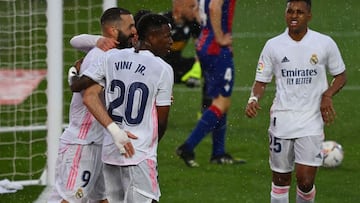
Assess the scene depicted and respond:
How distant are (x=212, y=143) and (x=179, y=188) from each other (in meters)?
1.76

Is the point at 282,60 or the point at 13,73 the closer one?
the point at 282,60

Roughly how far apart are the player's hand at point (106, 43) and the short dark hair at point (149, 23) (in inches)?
22.5

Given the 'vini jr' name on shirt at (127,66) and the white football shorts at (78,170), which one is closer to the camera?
the 'vini jr' name on shirt at (127,66)

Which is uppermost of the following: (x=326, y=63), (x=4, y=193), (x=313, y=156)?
(x=326, y=63)

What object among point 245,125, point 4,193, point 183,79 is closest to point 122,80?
point 4,193

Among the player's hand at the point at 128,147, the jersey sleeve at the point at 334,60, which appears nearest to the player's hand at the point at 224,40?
the jersey sleeve at the point at 334,60

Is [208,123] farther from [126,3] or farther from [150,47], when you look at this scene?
[126,3]

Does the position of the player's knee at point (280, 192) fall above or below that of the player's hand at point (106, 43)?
below

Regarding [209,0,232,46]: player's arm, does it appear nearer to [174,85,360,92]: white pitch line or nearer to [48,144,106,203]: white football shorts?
[174,85,360,92]: white pitch line

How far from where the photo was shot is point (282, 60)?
988 centimetres

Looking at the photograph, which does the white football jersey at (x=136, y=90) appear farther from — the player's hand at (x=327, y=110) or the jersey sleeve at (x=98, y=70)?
the player's hand at (x=327, y=110)

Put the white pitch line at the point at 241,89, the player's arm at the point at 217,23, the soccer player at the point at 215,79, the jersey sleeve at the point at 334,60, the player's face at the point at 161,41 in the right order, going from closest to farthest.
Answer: the player's face at the point at 161,41
the jersey sleeve at the point at 334,60
the soccer player at the point at 215,79
the player's arm at the point at 217,23
the white pitch line at the point at 241,89

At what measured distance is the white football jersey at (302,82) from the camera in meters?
9.80

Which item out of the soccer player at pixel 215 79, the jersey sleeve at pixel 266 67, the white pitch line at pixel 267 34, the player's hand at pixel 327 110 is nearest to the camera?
the player's hand at pixel 327 110
